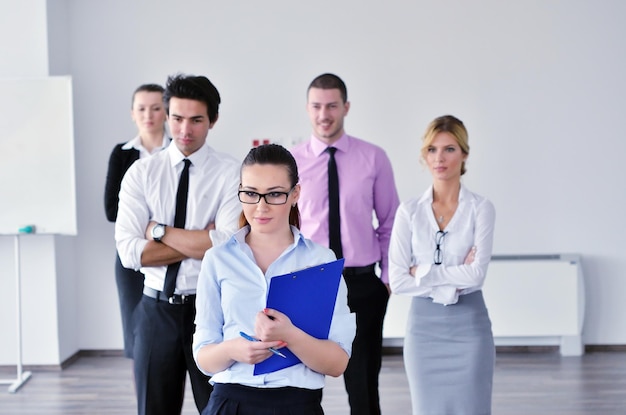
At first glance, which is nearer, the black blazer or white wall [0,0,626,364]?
the black blazer

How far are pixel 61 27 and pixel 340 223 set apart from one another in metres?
3.43

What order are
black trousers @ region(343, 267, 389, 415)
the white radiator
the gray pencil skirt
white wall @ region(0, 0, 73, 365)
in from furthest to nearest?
the white radiator
white wall @ region(0, 0, 73, 365)
black trousers @ region(343, 267, 389, 415)
the gray pencil skirt

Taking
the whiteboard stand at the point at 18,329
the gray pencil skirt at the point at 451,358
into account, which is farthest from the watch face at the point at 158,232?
the whiteboard stand at the point at 18,329

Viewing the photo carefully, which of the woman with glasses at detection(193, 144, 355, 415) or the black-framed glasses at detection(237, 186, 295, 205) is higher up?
the black-framed glasses at detection(237, 186, 295, 205)

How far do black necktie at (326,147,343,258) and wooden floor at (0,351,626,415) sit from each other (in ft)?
4.90

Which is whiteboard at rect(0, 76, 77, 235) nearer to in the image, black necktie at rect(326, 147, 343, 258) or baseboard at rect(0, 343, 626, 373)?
baseboard at rect(0, 343, 626, 373)

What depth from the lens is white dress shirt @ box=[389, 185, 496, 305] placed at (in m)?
3.57

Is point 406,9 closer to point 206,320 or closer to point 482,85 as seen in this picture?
point 482,85

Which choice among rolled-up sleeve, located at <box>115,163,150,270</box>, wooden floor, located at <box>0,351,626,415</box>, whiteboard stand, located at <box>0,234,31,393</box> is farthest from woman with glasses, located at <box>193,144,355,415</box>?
whiteboard stand, located at <box>0,234,31,393</box>

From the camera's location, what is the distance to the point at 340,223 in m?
4.09

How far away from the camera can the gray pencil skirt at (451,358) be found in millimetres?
3547

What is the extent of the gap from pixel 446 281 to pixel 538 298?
122 inches

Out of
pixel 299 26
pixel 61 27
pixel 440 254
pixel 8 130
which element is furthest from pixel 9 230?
pixel 440 254

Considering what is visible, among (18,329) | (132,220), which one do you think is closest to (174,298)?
(132,220)
